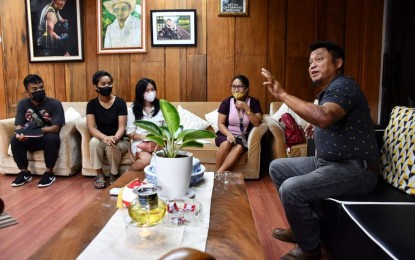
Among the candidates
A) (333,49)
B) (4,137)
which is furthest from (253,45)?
(4,137)

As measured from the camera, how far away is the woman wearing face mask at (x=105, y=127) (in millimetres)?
3215

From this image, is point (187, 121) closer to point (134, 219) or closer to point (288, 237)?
point (288, 237)

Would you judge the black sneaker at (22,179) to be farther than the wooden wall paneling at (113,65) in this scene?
No

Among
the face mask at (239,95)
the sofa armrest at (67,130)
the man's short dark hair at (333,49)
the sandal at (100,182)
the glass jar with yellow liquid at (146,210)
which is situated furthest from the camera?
the sofa armrest at (67,130)

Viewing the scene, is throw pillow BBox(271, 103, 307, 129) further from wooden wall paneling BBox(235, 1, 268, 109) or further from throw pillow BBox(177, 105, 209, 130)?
throw pillow BBox(177, 105, 209, 130)

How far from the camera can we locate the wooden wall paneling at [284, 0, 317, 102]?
387 cm

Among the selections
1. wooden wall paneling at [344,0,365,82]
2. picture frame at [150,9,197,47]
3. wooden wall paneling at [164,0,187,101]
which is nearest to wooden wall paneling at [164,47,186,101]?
wooden wall paneling at [164,0,187,101]

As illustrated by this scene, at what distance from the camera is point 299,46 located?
12.8ft

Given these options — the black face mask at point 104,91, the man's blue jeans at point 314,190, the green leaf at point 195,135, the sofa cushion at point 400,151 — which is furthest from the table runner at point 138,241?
the black face mask at point 104,91

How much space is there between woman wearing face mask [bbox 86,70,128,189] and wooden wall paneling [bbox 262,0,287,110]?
181 centimetres

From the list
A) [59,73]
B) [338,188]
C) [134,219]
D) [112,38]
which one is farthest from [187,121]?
[134,219]

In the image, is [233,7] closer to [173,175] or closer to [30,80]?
[30,80]

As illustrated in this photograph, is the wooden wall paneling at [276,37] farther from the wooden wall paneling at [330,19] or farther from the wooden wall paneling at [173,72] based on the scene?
the wooden wall paneling at [173,72]

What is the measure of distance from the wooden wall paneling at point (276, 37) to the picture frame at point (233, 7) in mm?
278
